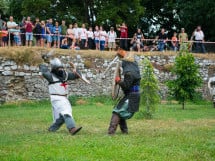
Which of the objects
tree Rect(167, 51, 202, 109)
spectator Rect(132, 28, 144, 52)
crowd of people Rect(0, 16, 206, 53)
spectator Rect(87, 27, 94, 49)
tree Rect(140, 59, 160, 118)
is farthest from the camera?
spectator Rect(132, 28, 144, 52)

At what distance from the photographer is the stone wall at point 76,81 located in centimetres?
2283

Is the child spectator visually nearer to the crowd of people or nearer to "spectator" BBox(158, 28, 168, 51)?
the crowd of people

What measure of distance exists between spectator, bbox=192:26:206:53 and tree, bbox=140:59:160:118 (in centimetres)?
1242

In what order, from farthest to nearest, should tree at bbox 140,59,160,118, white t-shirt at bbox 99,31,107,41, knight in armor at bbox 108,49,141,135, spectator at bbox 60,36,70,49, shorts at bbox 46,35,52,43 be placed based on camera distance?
white t-shirt at bbox 99,31,107,41, spectator at bbox 60,36,70,49, shorts at bbox 46,35,52,43, tree at bbox 140,59,160,118, knight in armor at bbox 108,49,141,135

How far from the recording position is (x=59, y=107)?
11.4m

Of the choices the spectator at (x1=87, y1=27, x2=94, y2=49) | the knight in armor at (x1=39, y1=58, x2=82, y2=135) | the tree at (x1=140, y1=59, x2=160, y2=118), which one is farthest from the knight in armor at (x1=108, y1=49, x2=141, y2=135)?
the spectator at (x1=87, y1=27, x2=94, y2=49)

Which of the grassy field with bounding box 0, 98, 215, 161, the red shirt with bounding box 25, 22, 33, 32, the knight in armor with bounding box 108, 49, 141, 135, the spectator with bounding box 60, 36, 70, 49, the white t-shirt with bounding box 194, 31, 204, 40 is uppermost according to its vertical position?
the red shirt with bounding box 25, 22, 33, 32

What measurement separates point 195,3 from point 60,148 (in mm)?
28839

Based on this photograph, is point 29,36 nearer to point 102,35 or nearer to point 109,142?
point 102,35

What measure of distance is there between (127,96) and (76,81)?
13774 millimetres

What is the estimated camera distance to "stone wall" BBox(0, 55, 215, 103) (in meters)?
22.8

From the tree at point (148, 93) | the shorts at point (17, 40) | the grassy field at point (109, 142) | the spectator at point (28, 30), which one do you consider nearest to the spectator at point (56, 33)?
the spectator at point (28, 30)

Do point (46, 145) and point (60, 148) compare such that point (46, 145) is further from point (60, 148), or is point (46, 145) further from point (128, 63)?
point (128, 63)

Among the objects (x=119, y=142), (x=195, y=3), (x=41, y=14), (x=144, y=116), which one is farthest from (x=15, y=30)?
(x=195, y=3)
